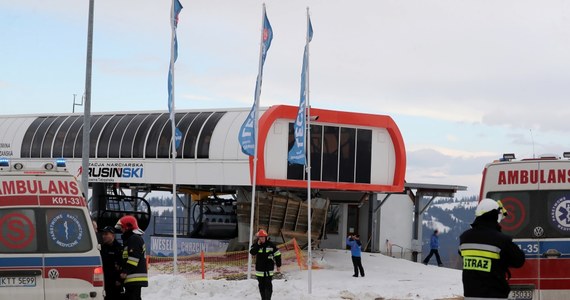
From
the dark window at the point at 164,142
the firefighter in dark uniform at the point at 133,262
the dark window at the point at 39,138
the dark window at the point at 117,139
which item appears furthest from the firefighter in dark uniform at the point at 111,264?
the dark window at the point at 39,138

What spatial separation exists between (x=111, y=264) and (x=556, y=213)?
235 inches

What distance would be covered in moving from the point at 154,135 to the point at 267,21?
41.3ft

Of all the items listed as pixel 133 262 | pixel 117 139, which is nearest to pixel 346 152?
pixel 117 139

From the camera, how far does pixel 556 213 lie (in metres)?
14.3

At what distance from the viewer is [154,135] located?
3831 centimetres

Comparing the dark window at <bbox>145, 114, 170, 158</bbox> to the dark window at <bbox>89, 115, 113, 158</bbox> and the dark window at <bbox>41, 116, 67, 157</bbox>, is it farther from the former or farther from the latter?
the dark window at <bbox>41, 116, 67, 157</bbox>

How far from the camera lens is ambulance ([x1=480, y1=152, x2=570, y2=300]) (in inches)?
553

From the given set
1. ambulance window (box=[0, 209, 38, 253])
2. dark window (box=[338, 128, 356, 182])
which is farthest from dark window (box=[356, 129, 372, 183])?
ambulance window (box=[0, 209, 38, 253])

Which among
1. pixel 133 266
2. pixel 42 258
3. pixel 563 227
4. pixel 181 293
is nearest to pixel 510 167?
pixel 563 227

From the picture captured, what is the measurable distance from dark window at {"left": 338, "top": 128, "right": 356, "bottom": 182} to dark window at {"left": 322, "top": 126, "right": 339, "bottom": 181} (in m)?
0.23

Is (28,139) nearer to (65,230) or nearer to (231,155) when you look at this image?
(231,155)

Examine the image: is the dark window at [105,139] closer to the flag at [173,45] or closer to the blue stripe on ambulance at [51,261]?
the flag at [173,45]

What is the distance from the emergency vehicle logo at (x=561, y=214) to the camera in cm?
1427

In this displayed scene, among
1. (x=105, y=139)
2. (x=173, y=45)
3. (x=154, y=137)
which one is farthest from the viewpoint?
(x=105, y=139)
